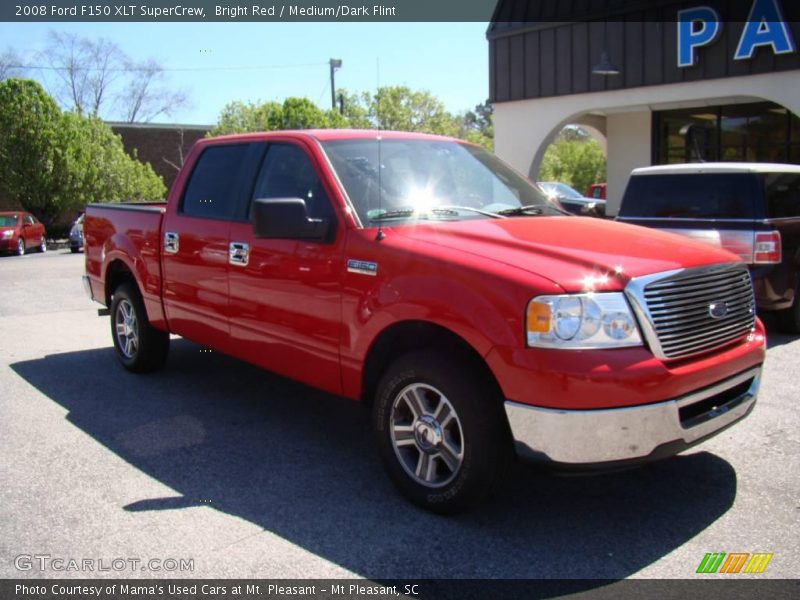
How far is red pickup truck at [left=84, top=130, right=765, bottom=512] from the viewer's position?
330 cm

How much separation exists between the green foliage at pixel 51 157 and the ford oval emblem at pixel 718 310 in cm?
2984

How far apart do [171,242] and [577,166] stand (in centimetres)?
2859

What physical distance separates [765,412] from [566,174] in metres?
28.4

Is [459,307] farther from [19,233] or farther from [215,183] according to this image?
[19,233]

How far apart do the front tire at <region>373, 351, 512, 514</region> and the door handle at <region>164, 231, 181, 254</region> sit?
2450 mm

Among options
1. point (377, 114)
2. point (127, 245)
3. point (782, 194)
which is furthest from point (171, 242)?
point (377, 114)

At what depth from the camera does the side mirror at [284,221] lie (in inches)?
161

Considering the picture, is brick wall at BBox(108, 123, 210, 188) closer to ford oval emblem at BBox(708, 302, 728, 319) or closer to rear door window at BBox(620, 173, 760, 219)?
rear door window at BBox(620, 173, 760, 219)

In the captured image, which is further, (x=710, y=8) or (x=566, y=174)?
(x=566, y=174)

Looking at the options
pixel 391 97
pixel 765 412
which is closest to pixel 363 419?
pixel 765 412

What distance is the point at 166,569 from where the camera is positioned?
336 centimetres

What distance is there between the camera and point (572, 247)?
3.77 m

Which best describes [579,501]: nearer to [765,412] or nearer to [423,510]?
[423,510]

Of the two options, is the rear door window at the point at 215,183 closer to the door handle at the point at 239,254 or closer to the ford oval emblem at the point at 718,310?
the door handle at the point at 239,254
